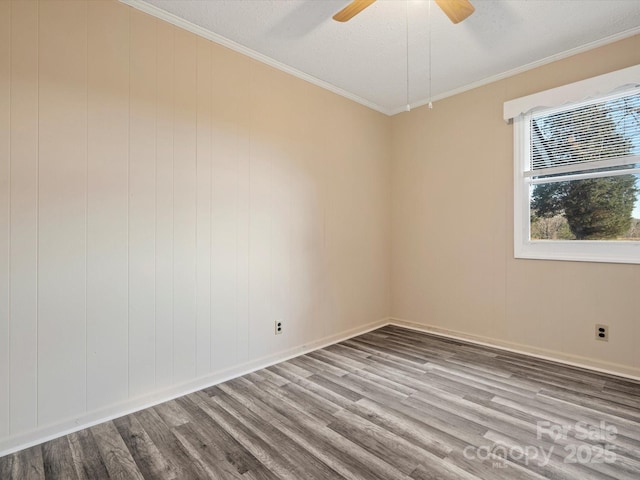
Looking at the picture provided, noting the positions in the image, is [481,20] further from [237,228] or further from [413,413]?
[413,413]

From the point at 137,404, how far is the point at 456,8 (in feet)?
9.89

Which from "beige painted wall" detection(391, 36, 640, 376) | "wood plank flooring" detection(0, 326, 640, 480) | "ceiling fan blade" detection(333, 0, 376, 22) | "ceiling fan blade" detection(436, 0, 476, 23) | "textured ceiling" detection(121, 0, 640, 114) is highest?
"textured ceiling" detection(121, 0, 640, 114)

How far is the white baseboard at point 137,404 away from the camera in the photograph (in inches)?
69.5

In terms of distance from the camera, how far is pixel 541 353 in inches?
117

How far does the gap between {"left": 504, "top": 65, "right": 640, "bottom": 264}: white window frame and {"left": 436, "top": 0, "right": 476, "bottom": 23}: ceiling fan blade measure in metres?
1.58

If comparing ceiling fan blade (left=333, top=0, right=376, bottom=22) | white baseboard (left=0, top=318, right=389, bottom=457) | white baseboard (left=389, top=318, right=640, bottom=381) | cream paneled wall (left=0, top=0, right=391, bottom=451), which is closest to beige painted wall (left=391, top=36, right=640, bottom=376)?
white baseboard (left=389, top=318, right=640, bottom=381)

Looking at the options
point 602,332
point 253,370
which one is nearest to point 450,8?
point 602,332

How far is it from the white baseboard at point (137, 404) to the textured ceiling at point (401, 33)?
256cm

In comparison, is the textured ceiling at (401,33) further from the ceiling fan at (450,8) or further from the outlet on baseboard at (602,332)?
the outlet on baseboard at (602,332)

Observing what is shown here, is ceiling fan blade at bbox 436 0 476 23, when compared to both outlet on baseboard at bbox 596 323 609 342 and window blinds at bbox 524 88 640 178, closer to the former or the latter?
window blinds at bbox 524 88 640 178

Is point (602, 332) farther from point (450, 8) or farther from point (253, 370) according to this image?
point (253, 370)

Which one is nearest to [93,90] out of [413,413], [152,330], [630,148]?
[152,330]

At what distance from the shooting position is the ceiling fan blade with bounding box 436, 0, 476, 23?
1.73 metres

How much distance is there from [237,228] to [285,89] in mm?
1375
